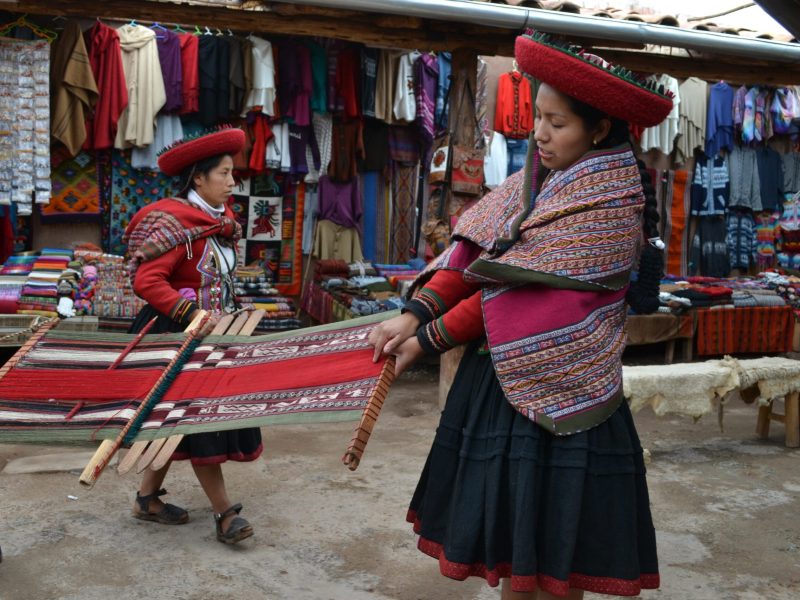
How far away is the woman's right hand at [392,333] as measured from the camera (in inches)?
82.6

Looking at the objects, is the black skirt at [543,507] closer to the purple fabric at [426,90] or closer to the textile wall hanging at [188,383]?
the textile wall hanging at [188,383]

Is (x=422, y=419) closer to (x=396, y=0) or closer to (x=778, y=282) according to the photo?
(x=396, y=0)

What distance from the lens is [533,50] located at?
193 centimetres

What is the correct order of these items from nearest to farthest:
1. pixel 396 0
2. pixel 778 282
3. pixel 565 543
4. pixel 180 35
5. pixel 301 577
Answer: pixel 565 543 < pixel 301 577 < pixel 396 0 < pixel 180 35 < pixel 778 282

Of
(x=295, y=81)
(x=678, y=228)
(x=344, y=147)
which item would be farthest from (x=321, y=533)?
(x=678, y=228)

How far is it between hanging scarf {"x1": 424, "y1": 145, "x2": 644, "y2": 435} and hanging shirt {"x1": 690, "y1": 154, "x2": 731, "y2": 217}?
27.2 feet

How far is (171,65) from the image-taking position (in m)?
6.88

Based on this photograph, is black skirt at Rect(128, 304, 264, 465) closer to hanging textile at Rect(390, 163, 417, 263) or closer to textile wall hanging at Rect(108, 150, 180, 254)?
textile wall hanging at Rect(108, 150, 180, 254)

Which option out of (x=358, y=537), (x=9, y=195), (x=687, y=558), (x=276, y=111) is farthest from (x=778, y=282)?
(x=9, y=195)

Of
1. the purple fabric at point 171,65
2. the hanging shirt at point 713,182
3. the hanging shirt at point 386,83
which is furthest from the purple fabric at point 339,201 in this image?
the hanging shirt at point 713,182

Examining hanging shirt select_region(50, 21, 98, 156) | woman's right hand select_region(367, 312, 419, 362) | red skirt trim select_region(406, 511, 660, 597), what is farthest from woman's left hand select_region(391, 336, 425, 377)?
hanging shirt select_region(50, 21, 98, 156)

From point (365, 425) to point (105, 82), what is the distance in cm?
572

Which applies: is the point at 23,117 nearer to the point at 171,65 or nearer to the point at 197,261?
the point at 171,65

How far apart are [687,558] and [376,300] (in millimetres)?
4010
